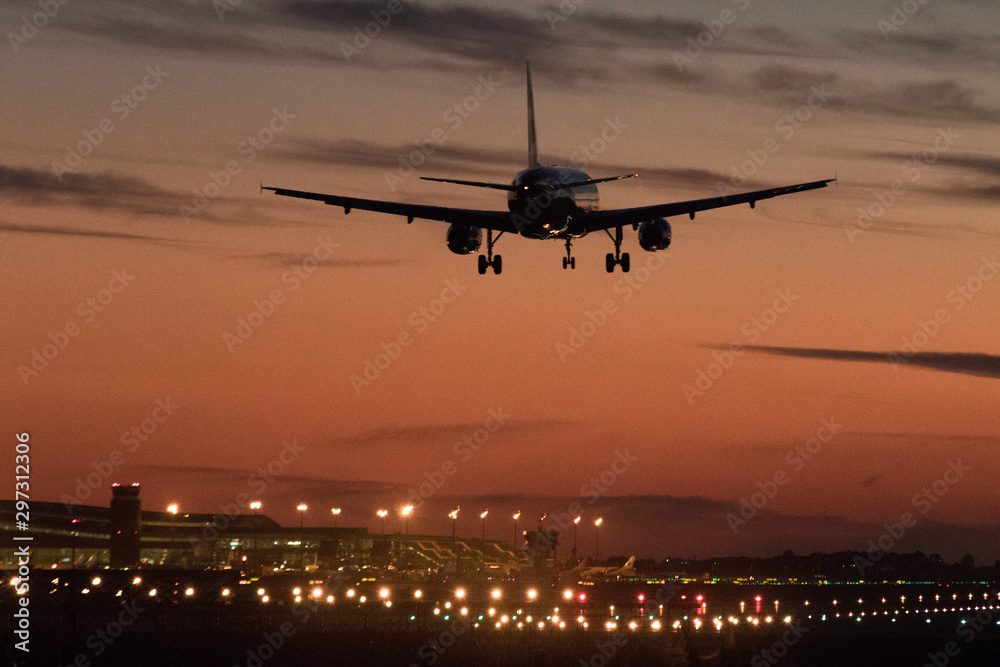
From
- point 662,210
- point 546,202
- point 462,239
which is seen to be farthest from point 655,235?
point 462,239

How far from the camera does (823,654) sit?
13188cm

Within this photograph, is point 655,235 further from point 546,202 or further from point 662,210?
point 546,202

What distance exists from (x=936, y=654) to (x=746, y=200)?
73.1 meters

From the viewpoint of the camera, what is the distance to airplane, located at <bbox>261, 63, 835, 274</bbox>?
249ft

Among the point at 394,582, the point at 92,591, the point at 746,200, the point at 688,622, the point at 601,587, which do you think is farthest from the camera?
the point at 601,587

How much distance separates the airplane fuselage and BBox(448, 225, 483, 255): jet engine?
5647mm

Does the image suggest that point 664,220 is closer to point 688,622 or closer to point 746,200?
point 746,200

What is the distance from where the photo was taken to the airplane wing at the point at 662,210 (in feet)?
258

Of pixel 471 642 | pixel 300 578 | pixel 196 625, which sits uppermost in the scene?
pixel 300 578

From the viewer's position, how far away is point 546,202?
75500mm

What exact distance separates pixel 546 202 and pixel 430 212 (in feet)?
27.0

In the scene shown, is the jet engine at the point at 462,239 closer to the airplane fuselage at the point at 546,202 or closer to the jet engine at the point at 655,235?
the airplane fuselage at the point at 546,202

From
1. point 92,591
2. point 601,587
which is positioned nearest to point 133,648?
point 92,591

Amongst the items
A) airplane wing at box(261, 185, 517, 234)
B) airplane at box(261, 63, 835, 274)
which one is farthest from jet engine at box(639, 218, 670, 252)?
airplane wing at box(261, 185, 517, 234)
